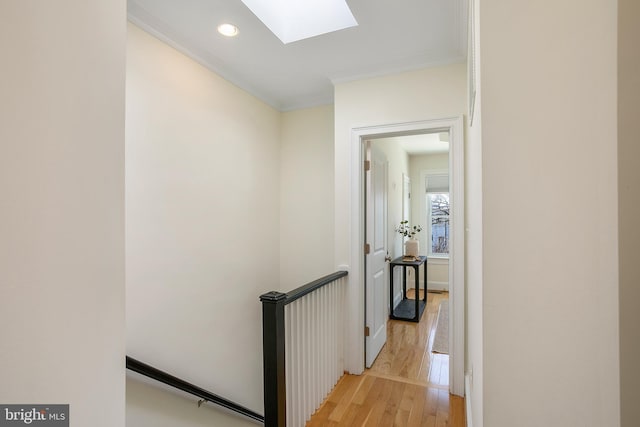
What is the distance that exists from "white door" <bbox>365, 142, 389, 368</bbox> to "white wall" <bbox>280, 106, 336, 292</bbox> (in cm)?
44

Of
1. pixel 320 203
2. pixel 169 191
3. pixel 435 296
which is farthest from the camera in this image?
pixel 435 296

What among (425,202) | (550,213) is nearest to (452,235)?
(550,213)

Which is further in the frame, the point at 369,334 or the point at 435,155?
the point at 435,155

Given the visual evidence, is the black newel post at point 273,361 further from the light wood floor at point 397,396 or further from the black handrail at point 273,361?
the light wood floor at point 397,396

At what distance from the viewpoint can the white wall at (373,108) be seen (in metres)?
2.32

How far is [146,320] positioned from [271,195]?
168 centimetres

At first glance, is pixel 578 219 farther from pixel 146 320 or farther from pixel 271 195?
pixel 271 195

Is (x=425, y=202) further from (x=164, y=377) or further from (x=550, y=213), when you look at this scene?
(x=550, y=213)

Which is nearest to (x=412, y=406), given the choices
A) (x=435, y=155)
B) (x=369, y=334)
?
(x=369, y=334)

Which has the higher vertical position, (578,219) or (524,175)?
(524,175)

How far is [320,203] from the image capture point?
10.3 feet

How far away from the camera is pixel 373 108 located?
2.55m

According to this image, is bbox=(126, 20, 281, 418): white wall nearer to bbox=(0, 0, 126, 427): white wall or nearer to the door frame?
the door frame

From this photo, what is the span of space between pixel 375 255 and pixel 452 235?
83cm
